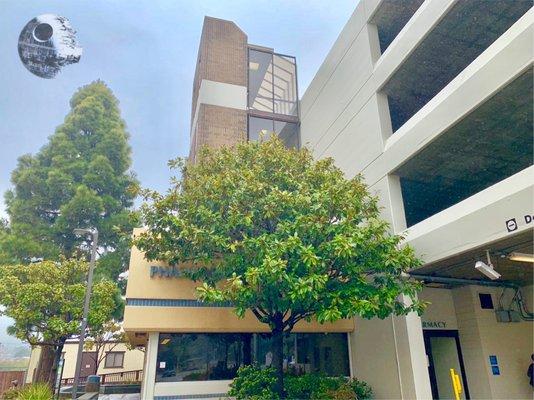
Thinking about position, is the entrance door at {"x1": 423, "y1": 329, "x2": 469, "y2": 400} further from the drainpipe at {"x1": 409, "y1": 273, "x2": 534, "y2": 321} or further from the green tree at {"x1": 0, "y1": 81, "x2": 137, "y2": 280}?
the green tree at {"x1": 0, "y1": 81, "x2": 137, "y2": 280}

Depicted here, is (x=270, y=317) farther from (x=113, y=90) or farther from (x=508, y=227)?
(x=113, y=90)

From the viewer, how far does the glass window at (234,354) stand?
12258mm

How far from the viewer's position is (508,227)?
314 inches

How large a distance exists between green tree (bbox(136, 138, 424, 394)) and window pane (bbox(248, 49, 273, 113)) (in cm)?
1046

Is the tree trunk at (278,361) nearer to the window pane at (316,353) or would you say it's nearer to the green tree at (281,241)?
the green tree at (281,241)

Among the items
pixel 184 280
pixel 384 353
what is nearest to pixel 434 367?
pixel 384 353

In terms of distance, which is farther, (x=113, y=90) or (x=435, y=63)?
(x=113, y=90)

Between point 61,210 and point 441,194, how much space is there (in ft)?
56.6

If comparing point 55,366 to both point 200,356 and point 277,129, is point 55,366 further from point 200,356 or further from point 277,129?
point 277,129

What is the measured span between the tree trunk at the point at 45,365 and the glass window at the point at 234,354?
7296 millimetres

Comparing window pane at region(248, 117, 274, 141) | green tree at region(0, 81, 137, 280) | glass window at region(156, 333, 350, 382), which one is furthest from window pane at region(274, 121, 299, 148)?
glass window at region(156, 333, 350, 382)

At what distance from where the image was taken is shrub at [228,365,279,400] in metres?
10.8

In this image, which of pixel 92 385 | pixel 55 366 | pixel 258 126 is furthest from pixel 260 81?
pixel 92 385

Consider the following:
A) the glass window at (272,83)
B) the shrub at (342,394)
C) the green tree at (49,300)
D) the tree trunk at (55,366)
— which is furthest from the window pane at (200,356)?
the glass window at (272,83)
